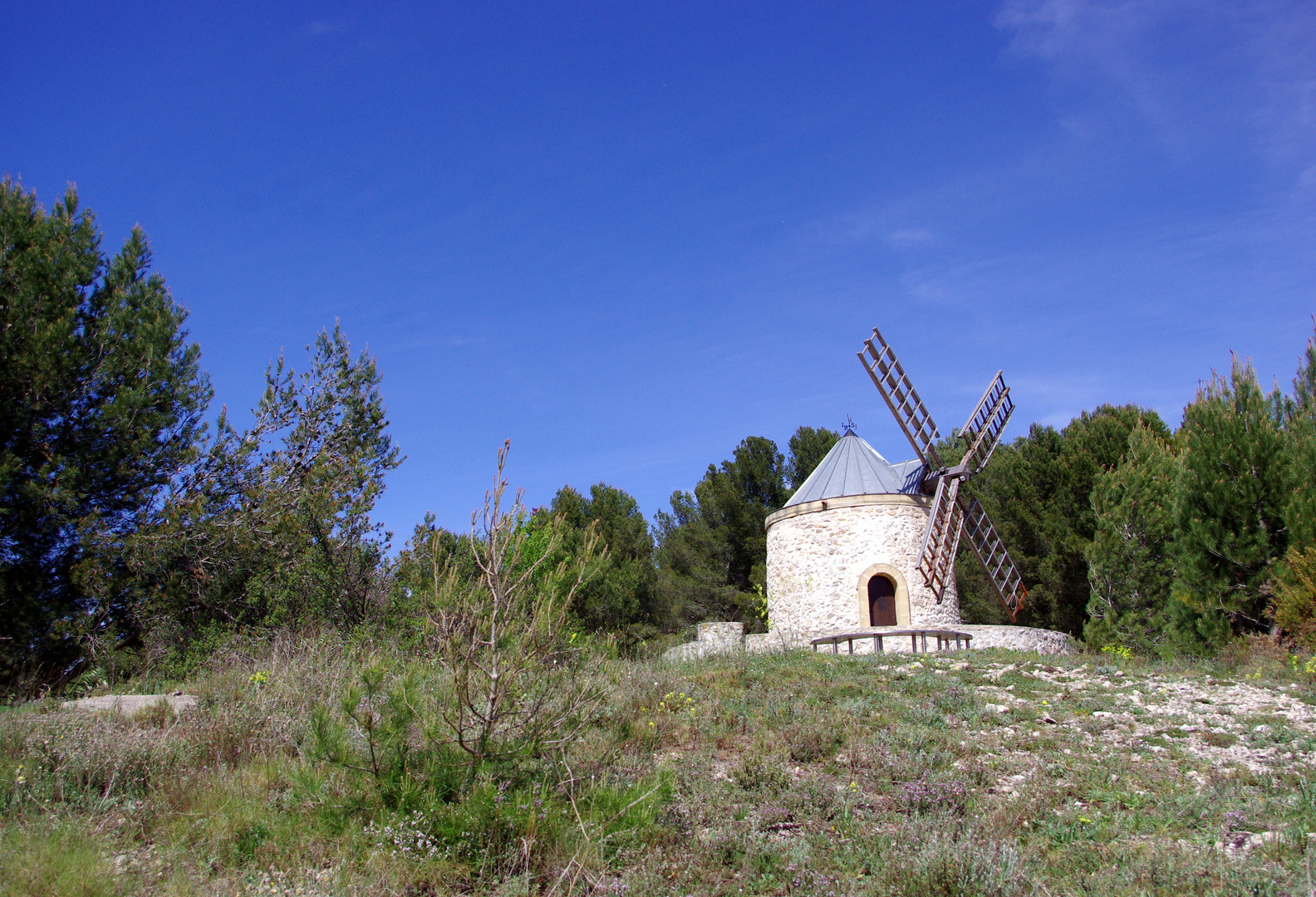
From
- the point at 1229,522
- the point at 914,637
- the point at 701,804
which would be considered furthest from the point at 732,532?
the point at 701,804

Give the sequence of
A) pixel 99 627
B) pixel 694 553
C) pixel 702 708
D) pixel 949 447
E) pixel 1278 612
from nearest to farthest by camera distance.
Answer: pixel 702 708
pixel 1278 612
pixel 99 627
pixel 694 553
pixel 949 447

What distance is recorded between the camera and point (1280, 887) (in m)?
3.37

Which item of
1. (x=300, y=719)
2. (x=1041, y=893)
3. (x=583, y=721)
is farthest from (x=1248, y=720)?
(x=300, y=719)

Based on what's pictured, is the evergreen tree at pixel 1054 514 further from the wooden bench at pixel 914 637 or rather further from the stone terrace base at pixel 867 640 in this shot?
the wooden bench at pixel 914 637

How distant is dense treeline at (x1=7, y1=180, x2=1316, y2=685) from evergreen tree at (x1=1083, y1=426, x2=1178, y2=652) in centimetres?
4

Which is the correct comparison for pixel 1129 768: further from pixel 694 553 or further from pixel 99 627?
pixel 694 553

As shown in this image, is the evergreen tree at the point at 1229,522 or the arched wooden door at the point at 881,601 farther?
the arched wooden door at the point at 881,601

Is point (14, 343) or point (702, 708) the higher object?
point (14, 343)

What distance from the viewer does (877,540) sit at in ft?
49.2

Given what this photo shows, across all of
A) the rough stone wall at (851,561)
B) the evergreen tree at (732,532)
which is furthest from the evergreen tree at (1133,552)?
the evergreen tree at (732,532)

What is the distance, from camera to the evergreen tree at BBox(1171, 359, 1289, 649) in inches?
408

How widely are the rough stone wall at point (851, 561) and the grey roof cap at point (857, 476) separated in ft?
1.44

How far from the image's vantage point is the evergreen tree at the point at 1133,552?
1324 cm

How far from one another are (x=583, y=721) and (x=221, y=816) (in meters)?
1.93
